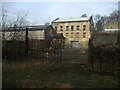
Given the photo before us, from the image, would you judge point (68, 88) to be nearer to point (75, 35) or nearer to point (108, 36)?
point (108, 36)

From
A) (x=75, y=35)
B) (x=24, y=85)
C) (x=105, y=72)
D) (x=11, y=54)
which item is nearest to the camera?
(x=24, y=85)

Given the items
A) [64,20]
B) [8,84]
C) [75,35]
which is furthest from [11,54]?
[64,20]

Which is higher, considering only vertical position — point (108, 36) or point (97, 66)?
point (108, 36)

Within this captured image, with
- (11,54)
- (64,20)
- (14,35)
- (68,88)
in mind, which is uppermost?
(64,20)

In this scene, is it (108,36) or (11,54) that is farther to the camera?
(108,36)

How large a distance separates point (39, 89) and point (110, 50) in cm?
454

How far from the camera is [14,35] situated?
13.1 m

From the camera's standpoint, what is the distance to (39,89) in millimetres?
4301

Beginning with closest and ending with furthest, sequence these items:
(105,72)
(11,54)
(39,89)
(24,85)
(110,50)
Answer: (39,89) < (24,85) < (105,72) < (110,50) < (11,54)

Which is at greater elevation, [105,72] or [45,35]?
[45,35]

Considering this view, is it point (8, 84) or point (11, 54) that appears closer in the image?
point (8, 84)

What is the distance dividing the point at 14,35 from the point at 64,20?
28.8m

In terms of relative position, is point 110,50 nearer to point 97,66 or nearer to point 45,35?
point 97,66

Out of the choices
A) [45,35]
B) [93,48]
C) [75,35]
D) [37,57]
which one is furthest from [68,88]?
[75,35]
